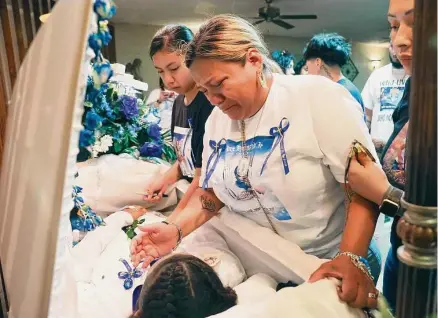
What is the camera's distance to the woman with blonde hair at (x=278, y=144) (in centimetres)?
77

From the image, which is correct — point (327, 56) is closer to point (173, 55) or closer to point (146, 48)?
point (146, 48)

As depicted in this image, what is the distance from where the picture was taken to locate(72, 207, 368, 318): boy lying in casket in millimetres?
606

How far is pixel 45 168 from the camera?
45cm

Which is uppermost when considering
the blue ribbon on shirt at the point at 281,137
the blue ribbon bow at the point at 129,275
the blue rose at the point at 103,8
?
the blue rose at the point at 103,8

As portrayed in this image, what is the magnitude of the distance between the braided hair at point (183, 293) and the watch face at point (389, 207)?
299 mm

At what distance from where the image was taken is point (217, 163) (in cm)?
91

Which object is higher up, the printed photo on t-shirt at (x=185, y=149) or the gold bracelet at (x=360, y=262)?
the printed photo on t-shirt at (x=185, y=149)

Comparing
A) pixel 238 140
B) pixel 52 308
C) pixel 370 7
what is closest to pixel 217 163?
pixel 238 140

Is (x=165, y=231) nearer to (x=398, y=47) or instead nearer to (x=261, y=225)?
(x=261, y=225)

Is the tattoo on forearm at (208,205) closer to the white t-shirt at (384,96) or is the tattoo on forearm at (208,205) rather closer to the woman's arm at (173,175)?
the woman's arm at (173,175)

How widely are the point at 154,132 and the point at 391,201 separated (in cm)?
108

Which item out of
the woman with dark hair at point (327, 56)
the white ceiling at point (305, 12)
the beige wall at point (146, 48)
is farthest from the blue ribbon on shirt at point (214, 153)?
the white ceiling at point (305, 12)

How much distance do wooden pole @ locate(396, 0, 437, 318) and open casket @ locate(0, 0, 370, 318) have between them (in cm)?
23

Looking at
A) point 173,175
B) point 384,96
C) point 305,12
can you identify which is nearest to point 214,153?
point 173,175
